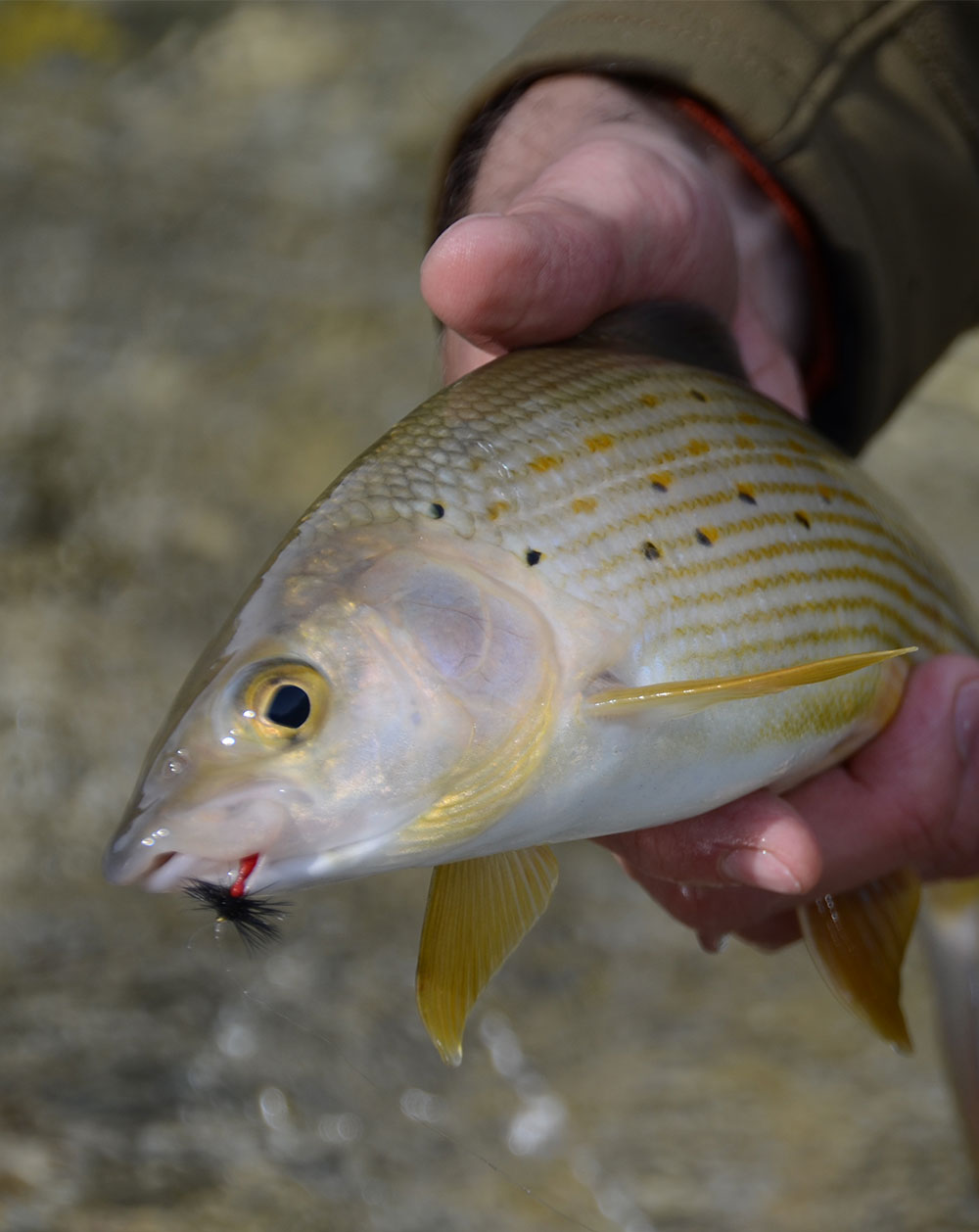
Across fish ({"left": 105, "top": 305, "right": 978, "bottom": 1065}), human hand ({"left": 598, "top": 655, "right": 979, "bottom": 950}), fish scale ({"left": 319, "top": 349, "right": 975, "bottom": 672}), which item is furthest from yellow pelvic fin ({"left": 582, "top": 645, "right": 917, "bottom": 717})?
human hand ({"left": 598, "top": 655, "right": 979, "bottom": 950})

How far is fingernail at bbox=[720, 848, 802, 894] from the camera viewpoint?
1.82 metres

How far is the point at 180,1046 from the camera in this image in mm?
3186

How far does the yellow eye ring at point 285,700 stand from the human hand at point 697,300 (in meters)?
0.71

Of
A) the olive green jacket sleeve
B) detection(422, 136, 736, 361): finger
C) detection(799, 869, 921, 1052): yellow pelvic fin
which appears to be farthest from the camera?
the olive green jacket sleeve

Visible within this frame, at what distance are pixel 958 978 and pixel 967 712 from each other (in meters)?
0.81

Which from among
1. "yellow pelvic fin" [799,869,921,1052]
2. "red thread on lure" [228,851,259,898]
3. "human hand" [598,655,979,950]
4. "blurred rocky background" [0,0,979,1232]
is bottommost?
"blurred rocky background" [0,0,979,1232]

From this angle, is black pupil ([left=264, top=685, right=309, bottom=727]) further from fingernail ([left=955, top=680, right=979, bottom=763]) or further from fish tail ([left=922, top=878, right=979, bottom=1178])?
fish tail ([left=922, top=878, right=979, bottom=1178])

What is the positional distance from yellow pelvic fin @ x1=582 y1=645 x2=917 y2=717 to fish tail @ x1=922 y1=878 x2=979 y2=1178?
1354mm

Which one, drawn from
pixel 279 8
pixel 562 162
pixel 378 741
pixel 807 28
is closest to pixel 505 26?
pixel 279 8

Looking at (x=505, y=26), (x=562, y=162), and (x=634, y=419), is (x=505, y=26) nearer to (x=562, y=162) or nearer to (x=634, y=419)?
(x=562, y=162)

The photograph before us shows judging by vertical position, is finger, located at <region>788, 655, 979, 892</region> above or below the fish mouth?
below

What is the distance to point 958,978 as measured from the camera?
8.62 feet

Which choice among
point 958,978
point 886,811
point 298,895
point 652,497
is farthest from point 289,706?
point 298,895

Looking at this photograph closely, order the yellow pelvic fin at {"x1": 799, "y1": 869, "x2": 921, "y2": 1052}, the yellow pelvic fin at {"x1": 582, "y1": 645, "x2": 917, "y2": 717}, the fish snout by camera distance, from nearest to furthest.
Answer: the fish snout < the yellow pelvic fin at {"x1": 582, "y1": 645, "x2": 917, "y2": 717} < the yellow pelvic fin at {"x1": 799, "y1": 869, "x2": 921, "y2": 1052}
